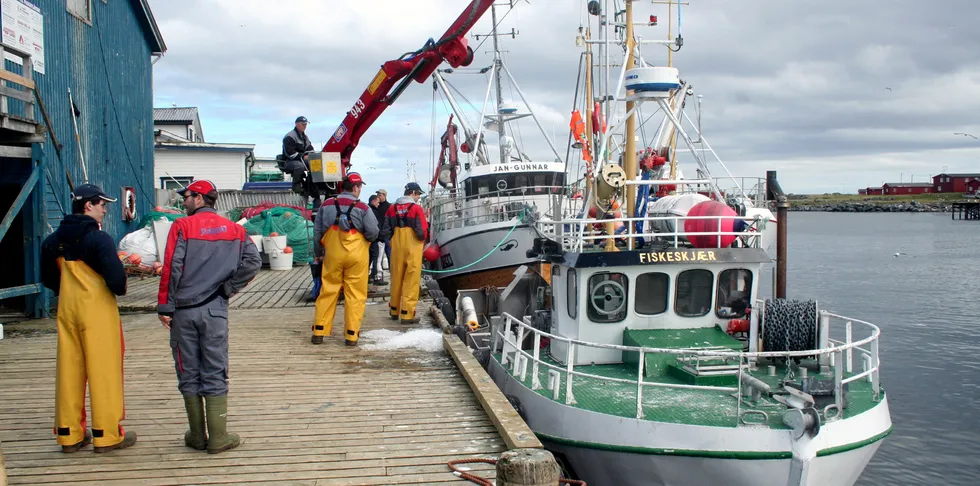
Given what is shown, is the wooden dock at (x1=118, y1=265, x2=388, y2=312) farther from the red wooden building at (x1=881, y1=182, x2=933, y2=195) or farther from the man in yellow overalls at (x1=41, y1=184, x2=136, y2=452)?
the red wooden building at (x1=881, y1=182, x2=933, y2=195)

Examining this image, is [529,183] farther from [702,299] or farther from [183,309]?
[183,309]

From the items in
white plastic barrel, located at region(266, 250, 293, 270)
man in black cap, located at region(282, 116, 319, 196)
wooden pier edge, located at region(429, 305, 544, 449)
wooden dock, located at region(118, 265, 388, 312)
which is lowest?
wooden pier edge, located at region(429, 305, 544, 449)

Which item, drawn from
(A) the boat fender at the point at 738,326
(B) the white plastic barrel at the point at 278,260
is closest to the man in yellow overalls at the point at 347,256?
(A) the boat fender at the point at 738,326

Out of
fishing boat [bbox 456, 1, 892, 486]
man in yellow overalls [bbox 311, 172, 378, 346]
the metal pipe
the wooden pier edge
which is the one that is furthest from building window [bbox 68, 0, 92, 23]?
the metal pipe

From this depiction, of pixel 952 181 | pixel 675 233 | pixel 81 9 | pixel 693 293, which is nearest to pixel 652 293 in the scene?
pixel 693 293

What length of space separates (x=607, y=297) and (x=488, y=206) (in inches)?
383

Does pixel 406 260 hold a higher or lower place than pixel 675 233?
lower

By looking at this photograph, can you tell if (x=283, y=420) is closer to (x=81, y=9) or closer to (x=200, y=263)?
(x=200, y=263)

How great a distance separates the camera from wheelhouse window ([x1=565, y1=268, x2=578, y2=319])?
27.7ft

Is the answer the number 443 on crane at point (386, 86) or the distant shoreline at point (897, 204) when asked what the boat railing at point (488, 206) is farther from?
the distant shoreline at point (897, 204)

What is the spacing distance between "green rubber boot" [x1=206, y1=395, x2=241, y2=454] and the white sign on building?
7.30 meters

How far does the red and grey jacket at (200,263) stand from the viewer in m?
4.71

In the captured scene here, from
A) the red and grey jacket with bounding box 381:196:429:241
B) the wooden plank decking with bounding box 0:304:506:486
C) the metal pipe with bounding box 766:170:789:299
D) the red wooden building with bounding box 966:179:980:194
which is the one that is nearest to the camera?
the wooden plank decking with bounding box 0:304:506:486

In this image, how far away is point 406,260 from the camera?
9.52m
